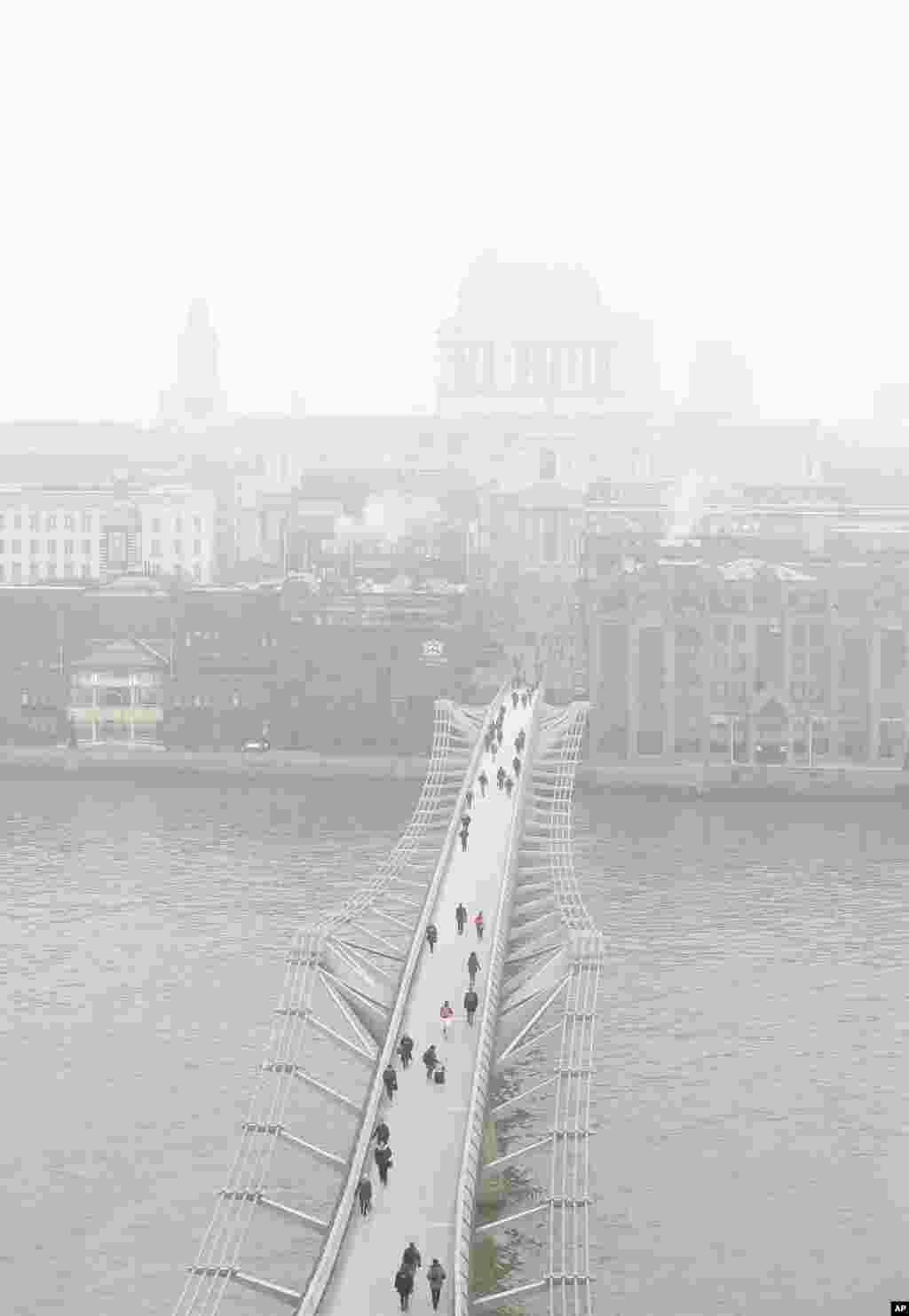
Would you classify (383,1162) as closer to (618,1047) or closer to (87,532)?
(618,1047)

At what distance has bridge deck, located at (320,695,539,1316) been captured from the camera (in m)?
16.8

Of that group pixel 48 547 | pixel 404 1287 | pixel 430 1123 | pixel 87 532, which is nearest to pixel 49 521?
pixel 48 547

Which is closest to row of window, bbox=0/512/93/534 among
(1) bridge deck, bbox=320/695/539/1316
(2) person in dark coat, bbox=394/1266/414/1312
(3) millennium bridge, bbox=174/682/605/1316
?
(3) millennium bridge, bbox=174/682/605/1316

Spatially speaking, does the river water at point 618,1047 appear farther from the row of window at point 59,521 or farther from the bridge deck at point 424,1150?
the row of window at point 59,521

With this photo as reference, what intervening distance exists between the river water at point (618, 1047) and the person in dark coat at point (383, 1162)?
5.82 feet

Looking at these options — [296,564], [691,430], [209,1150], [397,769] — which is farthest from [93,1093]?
[691,430]

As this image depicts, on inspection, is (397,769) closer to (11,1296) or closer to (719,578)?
(719,578)

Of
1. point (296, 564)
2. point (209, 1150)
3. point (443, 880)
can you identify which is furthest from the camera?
point (296, 564)

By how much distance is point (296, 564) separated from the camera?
73000 mm

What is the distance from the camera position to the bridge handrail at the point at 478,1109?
16.6 meters

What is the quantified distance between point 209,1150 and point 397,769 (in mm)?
28441

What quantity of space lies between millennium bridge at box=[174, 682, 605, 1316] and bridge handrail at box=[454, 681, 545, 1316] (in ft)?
0.08

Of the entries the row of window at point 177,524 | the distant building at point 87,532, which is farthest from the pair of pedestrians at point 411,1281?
the row of window at point 177,524

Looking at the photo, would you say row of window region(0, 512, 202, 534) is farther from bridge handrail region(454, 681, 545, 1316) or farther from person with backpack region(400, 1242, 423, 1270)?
person with backpack region(400, 1242, 423, 1270)
